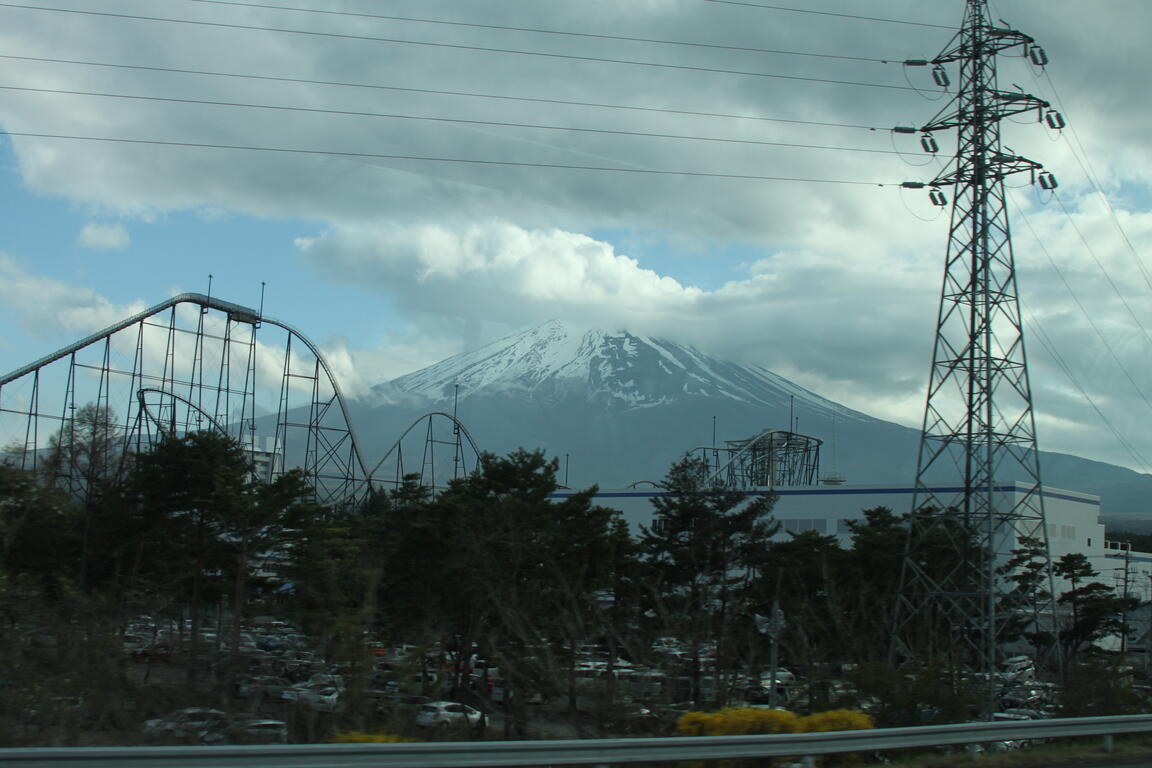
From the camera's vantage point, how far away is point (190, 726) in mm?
11094

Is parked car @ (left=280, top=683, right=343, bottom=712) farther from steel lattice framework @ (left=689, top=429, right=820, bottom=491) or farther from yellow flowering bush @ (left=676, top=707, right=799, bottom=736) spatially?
steel lattice framework @ (left=689, top=429, right=820, bottom=491)

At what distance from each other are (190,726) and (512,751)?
4.21 m

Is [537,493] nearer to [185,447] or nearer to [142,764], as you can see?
[185,447]

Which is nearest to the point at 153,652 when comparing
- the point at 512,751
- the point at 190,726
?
the point at 190,726

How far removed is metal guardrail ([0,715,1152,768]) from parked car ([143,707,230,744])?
10.9ft

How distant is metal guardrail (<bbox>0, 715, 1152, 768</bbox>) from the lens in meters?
7.71

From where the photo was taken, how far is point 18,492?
68.0ft

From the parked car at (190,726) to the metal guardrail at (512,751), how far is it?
3.32 m

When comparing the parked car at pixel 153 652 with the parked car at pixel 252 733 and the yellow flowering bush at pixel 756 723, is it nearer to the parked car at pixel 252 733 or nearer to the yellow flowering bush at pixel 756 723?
the parked car at pixel 252 733

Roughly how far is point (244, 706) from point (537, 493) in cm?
2089

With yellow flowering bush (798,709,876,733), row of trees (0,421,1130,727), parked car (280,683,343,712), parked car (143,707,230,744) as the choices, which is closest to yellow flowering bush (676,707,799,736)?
yellow flowering bush (798,709,876,733)

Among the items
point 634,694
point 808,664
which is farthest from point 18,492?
point 808,664

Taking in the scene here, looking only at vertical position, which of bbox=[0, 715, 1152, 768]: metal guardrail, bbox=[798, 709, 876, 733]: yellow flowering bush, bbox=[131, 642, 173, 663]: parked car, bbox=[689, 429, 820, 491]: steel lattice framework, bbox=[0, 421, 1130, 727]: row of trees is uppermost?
bbox=[689, 429, 820, 491]: steel lattice framework

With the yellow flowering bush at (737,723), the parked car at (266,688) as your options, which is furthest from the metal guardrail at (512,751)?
the parked car at (266,688)
